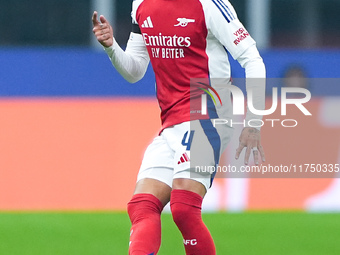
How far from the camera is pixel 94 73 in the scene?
857cm

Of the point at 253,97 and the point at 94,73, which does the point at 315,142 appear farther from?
the point at 253,97

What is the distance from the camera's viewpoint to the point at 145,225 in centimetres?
360

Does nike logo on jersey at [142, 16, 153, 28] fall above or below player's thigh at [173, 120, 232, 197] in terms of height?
above

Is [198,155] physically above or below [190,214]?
above

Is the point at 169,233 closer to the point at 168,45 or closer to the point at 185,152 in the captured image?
the point at 185,152

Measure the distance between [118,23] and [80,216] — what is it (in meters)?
3.55

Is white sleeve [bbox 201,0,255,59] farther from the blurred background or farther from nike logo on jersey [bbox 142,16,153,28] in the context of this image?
the blurred background

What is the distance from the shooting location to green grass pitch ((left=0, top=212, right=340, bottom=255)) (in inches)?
219

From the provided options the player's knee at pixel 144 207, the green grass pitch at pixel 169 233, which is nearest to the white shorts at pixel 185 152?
the player's knee at pixel 144 207

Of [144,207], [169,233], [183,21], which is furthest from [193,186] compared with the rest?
[169,233]

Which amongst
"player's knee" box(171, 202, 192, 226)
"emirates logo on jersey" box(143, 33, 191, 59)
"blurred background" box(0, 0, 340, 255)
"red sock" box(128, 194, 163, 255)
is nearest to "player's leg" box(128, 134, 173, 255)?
"red sock" box(128, 194, 163, 255)

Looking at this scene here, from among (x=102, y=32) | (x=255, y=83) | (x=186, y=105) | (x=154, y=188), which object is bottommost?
(x=154, y=188)

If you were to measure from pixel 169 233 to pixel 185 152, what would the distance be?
264cm

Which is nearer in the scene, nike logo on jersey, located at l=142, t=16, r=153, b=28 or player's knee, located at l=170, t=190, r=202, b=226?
player's knee, located at l=170, t=190, r=202, b=226
